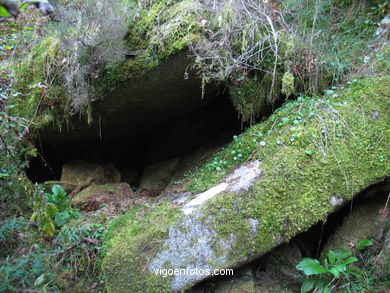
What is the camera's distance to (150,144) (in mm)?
5246

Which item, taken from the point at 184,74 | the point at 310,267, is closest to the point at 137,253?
the point at 310,267

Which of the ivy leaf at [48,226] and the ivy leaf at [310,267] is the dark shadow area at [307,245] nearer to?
the ivy leaf at [310,267]

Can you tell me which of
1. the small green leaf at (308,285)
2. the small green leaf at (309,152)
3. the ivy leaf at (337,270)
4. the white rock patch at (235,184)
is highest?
the small green leaf at (309,152)

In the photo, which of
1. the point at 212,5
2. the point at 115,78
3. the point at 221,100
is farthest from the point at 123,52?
the point at 221,100

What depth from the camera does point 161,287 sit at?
2395 mm

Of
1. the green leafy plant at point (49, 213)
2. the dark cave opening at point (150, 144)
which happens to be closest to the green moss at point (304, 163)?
the dark cave opening at point (150, 144)

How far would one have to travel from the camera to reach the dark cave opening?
447 centimetres

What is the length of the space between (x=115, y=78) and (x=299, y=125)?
6.52 ft

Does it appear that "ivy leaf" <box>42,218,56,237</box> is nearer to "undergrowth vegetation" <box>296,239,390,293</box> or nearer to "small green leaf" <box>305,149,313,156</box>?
Answer: "undergrowth vegetation" <box>296,239,390,293</box>

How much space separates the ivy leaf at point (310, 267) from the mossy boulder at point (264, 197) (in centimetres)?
25

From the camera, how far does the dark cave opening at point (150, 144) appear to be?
447cm

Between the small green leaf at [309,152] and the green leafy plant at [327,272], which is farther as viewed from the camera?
the small green leaf at [309,152]

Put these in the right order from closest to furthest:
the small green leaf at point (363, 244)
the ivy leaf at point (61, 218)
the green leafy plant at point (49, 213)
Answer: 1. the small green leaf at point (363, 244)
2. the green leafy plant at point (49, 213)
3. the ivy leaf at point (61, 218)

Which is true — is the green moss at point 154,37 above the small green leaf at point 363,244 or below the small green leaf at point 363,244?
above
